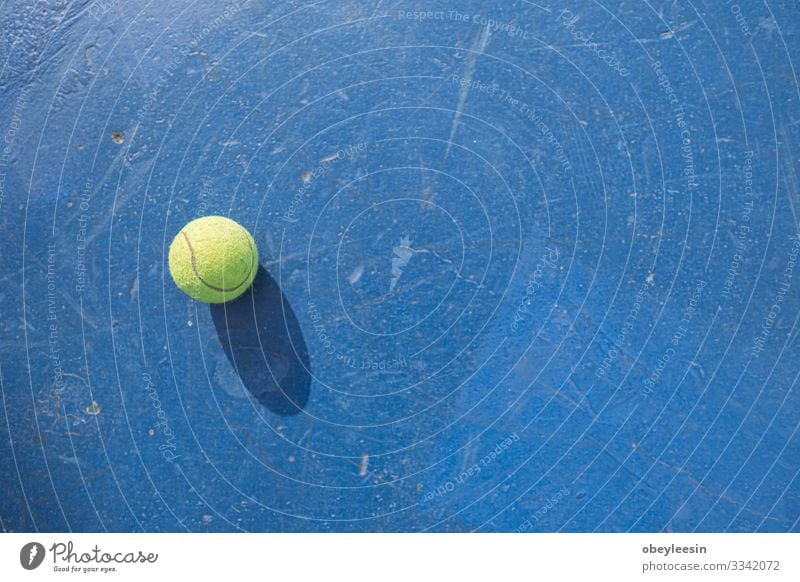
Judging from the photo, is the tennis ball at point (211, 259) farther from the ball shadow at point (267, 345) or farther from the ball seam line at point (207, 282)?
the ball shadow at point (267, 345)

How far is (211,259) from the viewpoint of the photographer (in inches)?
128

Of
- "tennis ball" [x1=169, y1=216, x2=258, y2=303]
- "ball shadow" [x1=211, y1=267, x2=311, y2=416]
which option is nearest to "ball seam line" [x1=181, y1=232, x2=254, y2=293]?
"tennis ball" [x1=169, y1=216, x2=258, y2=303]

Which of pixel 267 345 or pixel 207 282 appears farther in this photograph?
pixel 267 345

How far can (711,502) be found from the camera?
358 centimetres

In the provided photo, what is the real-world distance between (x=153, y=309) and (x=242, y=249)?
64 cm

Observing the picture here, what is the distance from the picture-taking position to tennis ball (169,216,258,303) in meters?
3.26

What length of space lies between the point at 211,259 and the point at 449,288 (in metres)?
1.14

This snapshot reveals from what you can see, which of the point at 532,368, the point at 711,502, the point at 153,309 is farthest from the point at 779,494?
the point at 153,309

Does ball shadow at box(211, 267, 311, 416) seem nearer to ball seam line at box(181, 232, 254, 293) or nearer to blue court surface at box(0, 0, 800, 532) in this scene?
blue court surface at box(0, 0, 800, 532)
